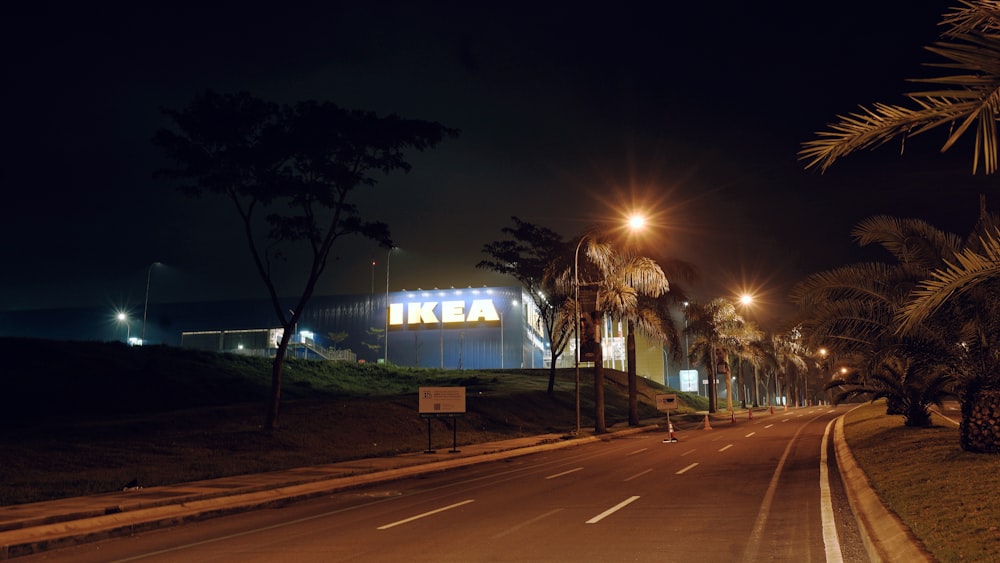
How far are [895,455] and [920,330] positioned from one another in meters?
2.96

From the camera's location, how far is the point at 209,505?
14078 mm

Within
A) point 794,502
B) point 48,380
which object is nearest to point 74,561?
point 794,502

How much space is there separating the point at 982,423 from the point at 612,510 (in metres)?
8.38

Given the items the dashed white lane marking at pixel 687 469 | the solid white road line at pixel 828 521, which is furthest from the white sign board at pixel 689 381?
the solid white road line at pixel 828 521

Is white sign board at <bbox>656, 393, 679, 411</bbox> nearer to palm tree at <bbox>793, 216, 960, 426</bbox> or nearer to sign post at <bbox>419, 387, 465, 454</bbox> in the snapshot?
sign post at <bbox>419, 387, 465, 454</bbox>

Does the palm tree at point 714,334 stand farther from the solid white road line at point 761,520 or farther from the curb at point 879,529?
the curb at point 879,529

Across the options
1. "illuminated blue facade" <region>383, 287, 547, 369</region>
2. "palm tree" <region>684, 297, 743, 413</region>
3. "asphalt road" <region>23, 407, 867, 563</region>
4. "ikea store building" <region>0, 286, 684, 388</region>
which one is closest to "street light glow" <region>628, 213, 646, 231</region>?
"asphalt road" <region>23, 407, 867, 563</region>

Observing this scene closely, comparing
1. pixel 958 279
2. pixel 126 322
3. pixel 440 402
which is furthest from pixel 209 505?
pixel 126 322

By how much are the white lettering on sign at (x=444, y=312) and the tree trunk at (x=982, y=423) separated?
69.8 metres

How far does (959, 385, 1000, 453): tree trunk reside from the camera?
48.0 feet

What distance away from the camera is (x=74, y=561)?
9648 millimetres

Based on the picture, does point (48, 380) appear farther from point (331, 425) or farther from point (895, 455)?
point (895, 455)

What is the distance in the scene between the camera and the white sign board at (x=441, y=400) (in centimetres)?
2609

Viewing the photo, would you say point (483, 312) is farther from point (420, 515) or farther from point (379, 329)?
point (420, 515)
